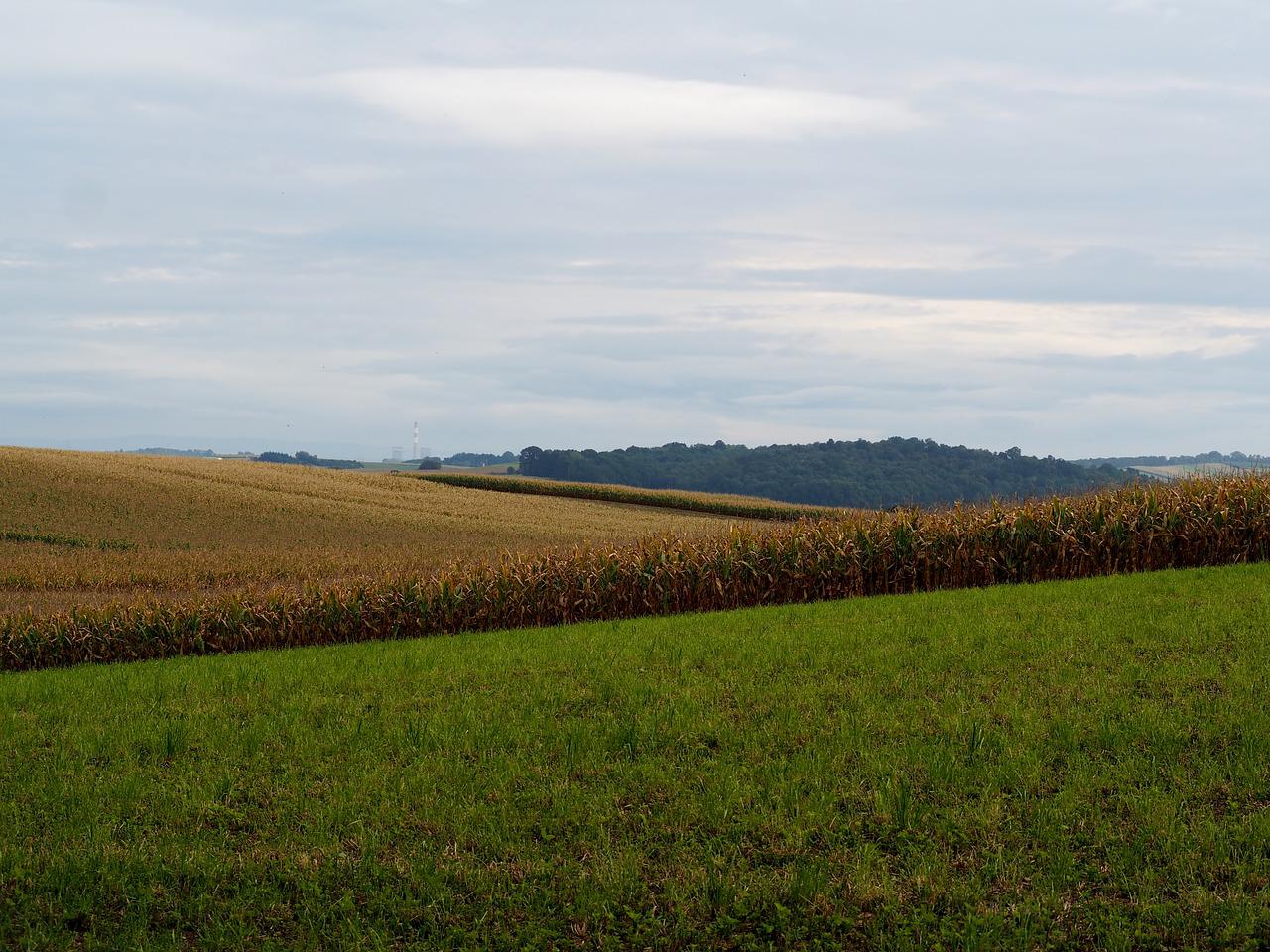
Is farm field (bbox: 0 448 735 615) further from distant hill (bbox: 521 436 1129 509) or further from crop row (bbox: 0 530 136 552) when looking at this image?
distant hill (bbox: 521 436 1129 509)

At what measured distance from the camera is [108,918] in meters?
7.57

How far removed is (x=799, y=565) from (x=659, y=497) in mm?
38790

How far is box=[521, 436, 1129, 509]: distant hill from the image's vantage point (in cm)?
10050

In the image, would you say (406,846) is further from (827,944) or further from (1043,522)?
(1043,522)

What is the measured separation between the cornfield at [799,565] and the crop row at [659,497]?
26.9m

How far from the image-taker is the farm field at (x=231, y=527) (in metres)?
27.7

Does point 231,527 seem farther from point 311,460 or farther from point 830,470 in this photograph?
point 311,460

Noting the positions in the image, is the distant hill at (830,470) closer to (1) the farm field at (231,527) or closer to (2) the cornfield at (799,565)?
(1) the farm field at (231,527)

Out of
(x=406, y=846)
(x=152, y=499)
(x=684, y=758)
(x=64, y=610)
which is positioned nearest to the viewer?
(x=406, y=846)

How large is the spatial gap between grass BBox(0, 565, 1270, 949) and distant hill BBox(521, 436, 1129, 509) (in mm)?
79604

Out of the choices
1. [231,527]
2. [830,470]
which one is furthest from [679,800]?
[830,470]

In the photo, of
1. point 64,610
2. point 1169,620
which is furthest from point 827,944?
point 64,610

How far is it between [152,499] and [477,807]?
40.4 metres

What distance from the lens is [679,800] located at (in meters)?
8.84
